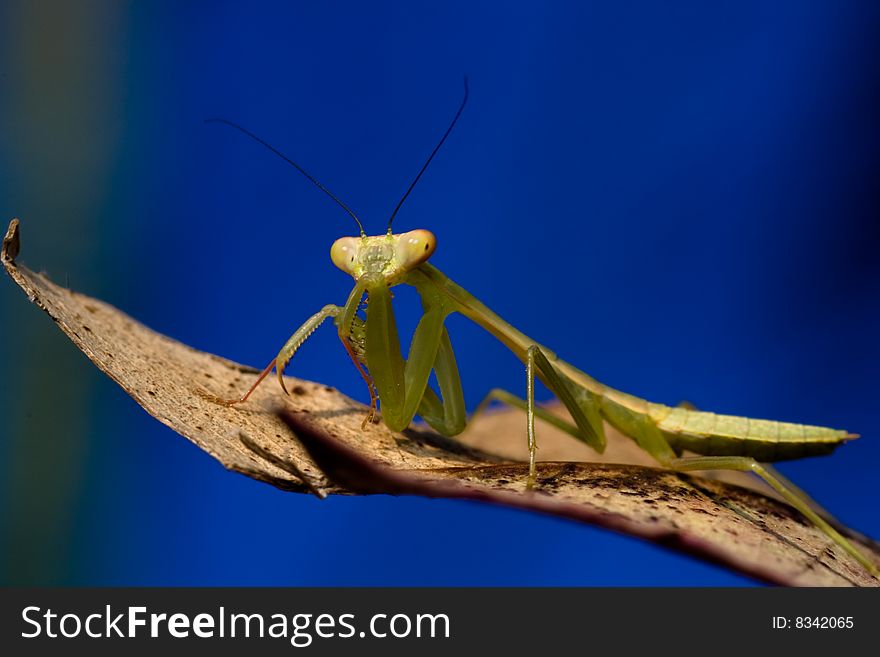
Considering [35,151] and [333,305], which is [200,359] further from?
[35,151]

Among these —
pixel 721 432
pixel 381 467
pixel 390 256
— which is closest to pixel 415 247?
pixel 390 256

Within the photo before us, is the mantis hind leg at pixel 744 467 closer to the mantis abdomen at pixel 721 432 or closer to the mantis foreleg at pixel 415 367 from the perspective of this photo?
the mantis abdomen at pixel 721 432

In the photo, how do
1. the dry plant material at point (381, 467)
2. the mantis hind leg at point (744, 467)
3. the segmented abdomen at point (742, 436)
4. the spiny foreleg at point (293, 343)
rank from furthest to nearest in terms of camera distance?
the segmented abdomen at point (742, 436)
the spiny foreleg at point (293, 343)
the mantis hind leg at point (744, 467)
the dry plant material at point (381, 467)

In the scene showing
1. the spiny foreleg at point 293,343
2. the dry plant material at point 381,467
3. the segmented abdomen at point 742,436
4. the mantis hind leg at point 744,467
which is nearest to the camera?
the dry plant material at point 381,467

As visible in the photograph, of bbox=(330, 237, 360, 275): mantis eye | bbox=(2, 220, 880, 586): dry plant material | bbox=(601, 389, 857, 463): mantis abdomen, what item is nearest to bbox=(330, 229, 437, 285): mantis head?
bbox=(330, 237, 360, 275): mantis eye

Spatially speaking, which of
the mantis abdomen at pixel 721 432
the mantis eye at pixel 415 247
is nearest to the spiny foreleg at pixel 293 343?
the mantis eye at pixel 415 247

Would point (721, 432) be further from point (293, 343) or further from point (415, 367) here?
point (293, 343)

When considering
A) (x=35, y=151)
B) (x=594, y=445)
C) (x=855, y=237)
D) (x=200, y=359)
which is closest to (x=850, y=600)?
(x=594, y=445)
